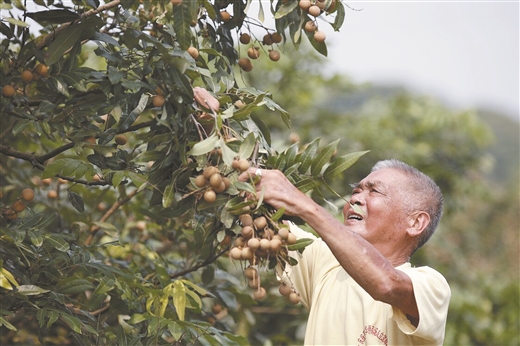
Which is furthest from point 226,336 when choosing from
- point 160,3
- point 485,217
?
point 485,217

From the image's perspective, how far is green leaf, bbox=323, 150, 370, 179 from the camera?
1.99 m

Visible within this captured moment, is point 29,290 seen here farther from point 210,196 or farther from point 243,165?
point 243,165

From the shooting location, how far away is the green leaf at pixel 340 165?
199 cm

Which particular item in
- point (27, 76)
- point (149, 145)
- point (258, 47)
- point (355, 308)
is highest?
point (258, 47)

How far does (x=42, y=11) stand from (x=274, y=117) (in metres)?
4.14

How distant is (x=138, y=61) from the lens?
6.87 ft

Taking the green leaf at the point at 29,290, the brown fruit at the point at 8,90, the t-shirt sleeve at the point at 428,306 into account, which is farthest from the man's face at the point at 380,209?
the brown fruit at the point at 8,90

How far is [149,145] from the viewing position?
6.98 feet

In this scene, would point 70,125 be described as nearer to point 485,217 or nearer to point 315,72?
point 315,72

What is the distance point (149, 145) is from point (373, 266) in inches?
27.5

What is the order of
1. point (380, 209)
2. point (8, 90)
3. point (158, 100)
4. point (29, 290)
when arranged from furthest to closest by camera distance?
1. point (380, 209)
2. point (8, 90)
3. point (29, 290)
4. point (158, 100)

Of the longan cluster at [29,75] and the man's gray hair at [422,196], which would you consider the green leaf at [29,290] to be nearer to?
the longan cluster at [29,75]

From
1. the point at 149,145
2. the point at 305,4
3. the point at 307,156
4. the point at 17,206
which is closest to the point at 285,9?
the point at 305,4

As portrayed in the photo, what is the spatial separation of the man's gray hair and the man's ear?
0.02 m
